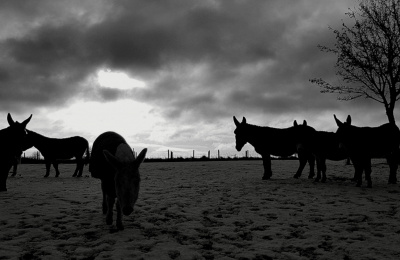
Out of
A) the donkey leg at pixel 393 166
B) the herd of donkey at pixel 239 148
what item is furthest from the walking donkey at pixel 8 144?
the donkey leg at pixel 393 166

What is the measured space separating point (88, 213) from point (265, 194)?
17.0 feet

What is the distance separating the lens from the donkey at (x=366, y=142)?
10.5 m

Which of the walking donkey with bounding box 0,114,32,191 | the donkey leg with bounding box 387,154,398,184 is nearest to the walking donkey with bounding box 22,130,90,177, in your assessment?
the walking donkey with bounding box 0,114,32,191

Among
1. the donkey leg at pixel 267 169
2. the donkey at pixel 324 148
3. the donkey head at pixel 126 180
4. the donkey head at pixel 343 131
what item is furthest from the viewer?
the donkey leg at pixel 267 169

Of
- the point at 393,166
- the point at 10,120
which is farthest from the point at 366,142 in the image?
the point at 10,120

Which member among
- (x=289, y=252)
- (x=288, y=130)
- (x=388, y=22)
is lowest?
(x=289, y=252)

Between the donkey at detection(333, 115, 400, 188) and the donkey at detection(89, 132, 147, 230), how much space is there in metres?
7.96

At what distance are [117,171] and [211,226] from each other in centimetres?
222

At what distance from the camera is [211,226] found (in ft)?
20.2

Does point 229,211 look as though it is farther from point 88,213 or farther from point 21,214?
point 21,214

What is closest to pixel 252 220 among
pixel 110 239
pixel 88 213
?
pixel 110 239

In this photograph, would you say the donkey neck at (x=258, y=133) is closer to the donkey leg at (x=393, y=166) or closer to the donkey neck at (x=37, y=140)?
the donkey leg at (x=393, y=166)

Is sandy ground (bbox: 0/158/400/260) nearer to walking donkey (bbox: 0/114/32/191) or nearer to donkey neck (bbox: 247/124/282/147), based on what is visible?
walking donkey (bbox: 0/114/32/191)

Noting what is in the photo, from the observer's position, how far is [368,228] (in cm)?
585
